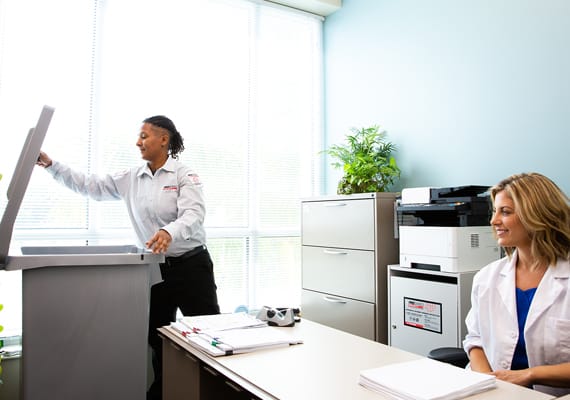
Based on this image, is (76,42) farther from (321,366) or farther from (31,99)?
(321,366)

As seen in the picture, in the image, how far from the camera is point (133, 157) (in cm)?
332

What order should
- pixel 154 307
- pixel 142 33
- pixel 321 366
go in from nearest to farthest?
pixel 321 366 → pixel 154 307 → pixel 142 33

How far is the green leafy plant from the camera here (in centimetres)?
347

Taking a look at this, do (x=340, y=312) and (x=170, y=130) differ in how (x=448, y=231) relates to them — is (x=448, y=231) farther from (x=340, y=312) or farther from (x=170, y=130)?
(x=170, y=130)

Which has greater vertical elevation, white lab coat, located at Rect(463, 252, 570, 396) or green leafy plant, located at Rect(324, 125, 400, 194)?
green leafy plant, located at Rect(324, 125, 400, 194)

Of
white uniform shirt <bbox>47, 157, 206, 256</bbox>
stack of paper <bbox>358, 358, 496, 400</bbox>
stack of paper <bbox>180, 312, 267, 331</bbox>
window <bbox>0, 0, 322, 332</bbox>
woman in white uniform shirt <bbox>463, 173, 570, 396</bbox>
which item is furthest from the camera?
window <bbox>0, 0, 322, 332</bbox>

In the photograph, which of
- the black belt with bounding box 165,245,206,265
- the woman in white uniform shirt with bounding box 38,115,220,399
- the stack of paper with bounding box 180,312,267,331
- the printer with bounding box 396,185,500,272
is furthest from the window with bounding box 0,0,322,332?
the stack of paper with bounding box 180,312,267,331

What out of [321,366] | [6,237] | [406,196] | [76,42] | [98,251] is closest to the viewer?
[321,366]

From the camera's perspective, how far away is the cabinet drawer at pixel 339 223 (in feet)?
10.4

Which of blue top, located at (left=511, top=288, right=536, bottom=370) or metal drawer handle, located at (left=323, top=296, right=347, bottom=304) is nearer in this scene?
blue top, located at (left=511, top=288, right=536, bottom=370)

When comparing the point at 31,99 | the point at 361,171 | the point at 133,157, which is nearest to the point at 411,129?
the point at 361,171

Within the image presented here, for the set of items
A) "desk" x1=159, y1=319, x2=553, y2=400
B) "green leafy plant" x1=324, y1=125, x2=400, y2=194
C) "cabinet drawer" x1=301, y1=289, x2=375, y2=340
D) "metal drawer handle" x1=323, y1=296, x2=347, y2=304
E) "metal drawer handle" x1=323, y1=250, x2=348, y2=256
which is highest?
"green leafy plant" x1=324, y1=125, x2=400, y2=194

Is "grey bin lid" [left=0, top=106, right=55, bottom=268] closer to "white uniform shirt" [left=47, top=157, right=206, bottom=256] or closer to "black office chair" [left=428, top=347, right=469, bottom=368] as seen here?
"white uniform shirt" [left=47, top=157, right=206, bottom=256]

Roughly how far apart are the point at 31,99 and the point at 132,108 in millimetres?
640
